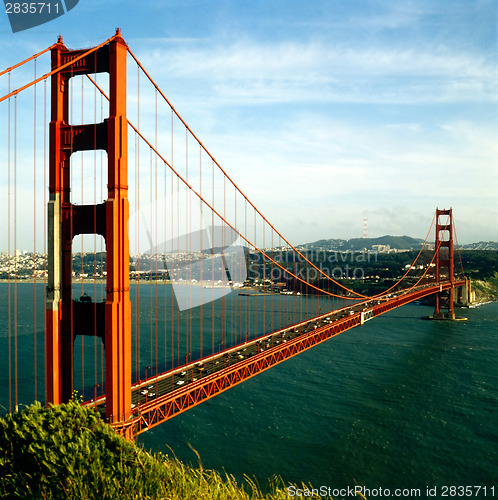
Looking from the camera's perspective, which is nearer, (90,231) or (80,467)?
(80,467)

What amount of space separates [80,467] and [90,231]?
295 inches

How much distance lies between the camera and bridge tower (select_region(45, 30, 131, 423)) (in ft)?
42.5

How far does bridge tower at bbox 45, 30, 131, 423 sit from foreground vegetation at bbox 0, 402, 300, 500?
313 cm

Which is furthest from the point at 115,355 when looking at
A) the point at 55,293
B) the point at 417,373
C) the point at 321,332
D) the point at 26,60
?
the point at 417,373

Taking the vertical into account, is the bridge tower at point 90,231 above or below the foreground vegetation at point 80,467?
above

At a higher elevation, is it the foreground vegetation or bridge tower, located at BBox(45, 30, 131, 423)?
bridge tower, located at BBox(45, 30, 131, 423)

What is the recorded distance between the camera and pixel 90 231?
1362 centimetres

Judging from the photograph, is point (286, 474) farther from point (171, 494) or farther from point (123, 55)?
point (123, 55)

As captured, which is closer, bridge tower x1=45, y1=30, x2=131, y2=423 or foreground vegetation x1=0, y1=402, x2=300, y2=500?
foreground vegetation x1=0, y1=402, x2=300, y2=500

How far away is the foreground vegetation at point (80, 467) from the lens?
25.7 ft

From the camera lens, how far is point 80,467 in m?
8.28

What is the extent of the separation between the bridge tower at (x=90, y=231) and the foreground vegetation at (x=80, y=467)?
10.3ft

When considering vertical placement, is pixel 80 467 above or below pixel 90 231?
below

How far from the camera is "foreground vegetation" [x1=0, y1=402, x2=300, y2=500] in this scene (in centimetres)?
785
